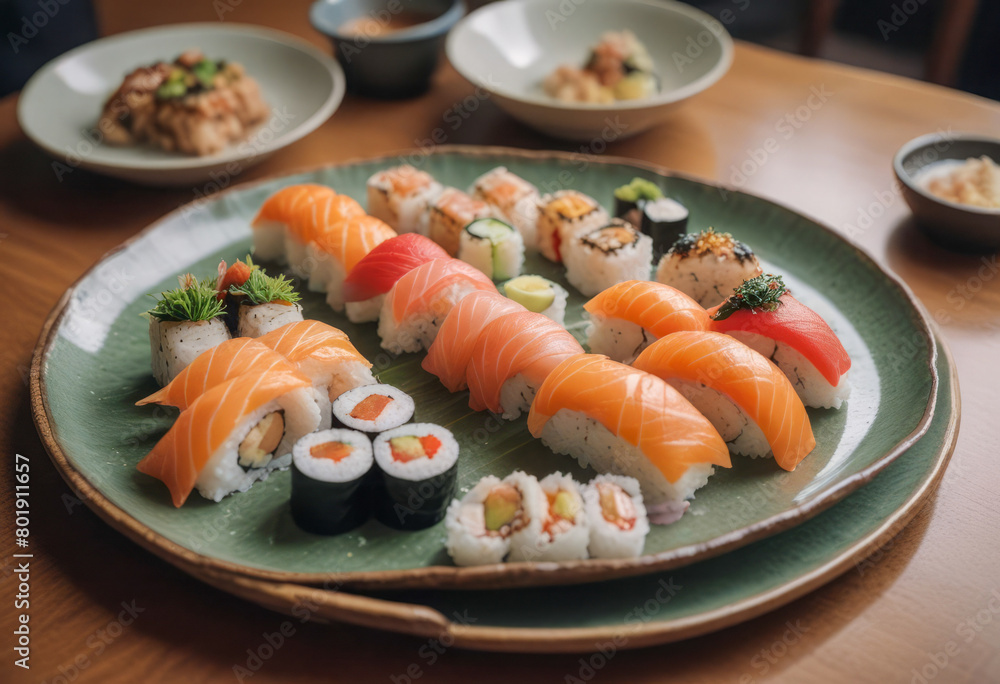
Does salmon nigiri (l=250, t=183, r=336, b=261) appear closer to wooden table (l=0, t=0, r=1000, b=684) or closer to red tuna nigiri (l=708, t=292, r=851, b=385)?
wooden table (l=0, t=0, r=1000, b=684)

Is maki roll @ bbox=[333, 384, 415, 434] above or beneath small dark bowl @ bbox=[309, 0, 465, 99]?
beneath

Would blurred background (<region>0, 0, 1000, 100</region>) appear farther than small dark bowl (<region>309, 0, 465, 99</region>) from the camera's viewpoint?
Yes

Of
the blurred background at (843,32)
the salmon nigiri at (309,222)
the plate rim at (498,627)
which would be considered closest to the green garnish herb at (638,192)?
the salmon nigiri at (309,222)

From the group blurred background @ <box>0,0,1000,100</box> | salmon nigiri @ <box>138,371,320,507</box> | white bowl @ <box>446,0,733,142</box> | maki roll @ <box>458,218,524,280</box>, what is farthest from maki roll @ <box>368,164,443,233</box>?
blurred background @ <box>0,0,1000,100</box>

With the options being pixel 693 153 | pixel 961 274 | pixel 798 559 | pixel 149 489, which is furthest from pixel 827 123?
pixel 149 489

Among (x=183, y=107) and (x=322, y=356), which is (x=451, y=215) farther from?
(x=183, y=107)

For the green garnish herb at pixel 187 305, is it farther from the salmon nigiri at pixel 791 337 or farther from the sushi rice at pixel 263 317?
the salmon nigiri at pixel 791 337
